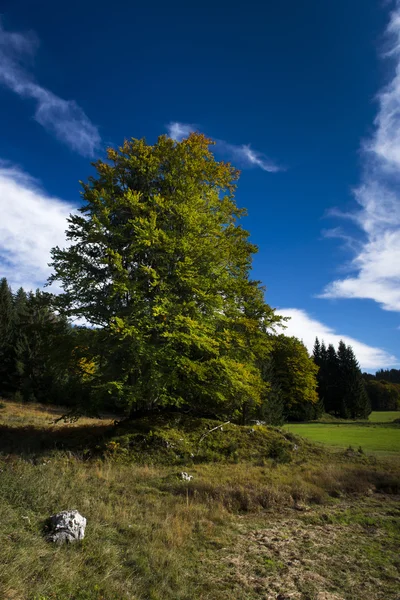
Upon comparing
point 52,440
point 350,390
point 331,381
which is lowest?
point 52,440

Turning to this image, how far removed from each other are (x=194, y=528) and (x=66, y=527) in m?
2.92

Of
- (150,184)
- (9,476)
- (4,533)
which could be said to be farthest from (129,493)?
(150,184)

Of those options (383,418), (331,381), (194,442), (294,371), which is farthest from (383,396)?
(194,442)

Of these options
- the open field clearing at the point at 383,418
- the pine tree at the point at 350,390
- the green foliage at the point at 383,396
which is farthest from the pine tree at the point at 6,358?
the green foliage at the point at 383,396

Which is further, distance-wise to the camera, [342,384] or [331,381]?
[331,381]

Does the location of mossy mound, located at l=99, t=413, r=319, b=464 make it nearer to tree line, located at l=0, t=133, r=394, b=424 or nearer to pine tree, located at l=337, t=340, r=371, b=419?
tree line, located at l=0, t=133, r=394, b=424

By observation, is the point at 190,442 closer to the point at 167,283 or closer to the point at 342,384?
the point at 167,283

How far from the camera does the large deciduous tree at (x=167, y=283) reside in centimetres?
1333

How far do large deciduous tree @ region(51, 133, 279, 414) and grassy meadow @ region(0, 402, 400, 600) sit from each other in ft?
10.00

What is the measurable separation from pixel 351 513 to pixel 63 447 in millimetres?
10927

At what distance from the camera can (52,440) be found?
14.5 metres

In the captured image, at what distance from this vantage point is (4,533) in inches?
182

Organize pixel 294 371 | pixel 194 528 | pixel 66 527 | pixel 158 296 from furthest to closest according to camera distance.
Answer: pixel 294 371 < pixel 158 296 < pixel 194 528 < pixel 66 527

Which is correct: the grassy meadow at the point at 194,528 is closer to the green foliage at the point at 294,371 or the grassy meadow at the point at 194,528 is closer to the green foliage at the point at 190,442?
the green foliage at the point at 190,442
